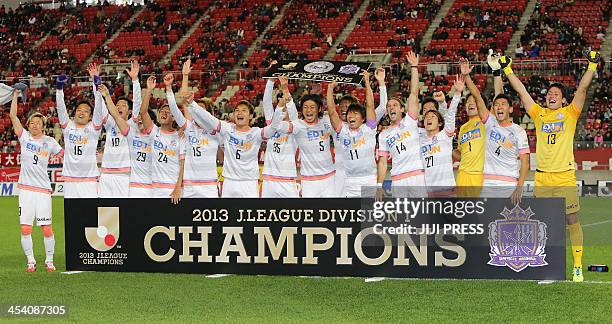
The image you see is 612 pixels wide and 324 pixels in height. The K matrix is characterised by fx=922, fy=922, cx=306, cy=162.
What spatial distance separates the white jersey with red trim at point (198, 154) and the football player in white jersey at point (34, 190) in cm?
203

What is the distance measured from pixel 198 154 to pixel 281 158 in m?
1.21

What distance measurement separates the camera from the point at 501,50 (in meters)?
35.8

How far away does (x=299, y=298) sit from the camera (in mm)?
10086

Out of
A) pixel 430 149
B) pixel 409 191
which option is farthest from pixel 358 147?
pixel 409 191

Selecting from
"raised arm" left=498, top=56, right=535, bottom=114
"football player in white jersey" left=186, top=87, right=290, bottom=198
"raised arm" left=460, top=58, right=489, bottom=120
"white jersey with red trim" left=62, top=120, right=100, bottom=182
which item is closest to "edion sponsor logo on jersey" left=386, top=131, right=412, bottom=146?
"raised arm" left=460, top=58, right=489, bottom=120

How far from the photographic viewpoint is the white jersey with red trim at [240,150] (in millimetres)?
12625

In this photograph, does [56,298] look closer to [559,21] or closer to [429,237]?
[429,237]

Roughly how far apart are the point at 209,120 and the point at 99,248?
7.41 ft

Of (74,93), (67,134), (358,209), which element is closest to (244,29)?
(74,93)

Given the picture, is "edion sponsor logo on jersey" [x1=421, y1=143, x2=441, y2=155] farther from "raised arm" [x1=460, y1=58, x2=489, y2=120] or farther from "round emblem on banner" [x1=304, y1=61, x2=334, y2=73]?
"round emblem on banner" [x1=304, y1=61, x2=334, y2=73]

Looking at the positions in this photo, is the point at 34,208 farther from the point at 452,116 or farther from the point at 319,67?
the point at 452,116

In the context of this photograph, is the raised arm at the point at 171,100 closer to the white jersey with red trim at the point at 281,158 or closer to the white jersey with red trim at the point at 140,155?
the white jersey with red trim at the point at 140,155

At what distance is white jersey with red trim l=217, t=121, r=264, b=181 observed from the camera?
12.6 meters

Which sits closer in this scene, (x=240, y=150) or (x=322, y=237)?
(x=322, y=237)
